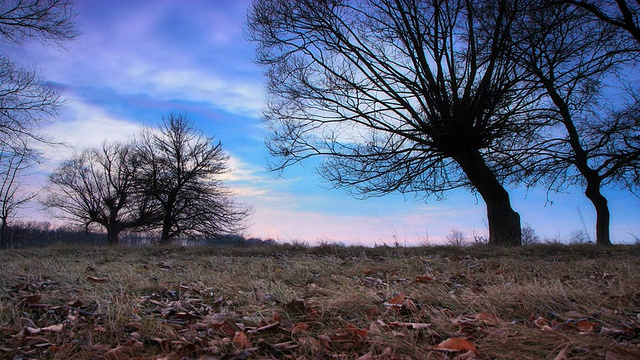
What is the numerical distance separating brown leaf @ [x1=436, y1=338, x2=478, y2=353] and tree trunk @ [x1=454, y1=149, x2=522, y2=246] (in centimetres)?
916

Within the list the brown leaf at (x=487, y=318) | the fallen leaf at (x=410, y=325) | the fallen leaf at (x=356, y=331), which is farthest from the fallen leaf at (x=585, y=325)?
the fallen leaf at (x=356, y=331)

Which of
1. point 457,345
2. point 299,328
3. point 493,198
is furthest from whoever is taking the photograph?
point 493,198

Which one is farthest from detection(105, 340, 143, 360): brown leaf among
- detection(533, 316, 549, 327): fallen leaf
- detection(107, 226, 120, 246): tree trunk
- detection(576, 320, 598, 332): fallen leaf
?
detection(107, 226, 120, 246): tree trunk

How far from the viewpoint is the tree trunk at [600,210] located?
45.5ft

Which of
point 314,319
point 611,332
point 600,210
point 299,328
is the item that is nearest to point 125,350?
point 299,328

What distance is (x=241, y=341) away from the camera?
2756mm

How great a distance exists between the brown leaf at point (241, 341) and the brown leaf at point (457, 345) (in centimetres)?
120

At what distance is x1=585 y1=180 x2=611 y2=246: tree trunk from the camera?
546 inches

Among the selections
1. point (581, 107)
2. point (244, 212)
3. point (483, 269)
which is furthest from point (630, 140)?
point (244, 212)

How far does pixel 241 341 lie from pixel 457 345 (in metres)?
1.36

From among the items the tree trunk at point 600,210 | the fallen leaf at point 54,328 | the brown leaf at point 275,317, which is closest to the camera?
the fallen leaf at point 54,328

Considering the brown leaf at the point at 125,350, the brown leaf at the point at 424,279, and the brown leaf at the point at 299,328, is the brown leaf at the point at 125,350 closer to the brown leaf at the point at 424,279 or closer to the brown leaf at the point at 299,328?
the brown leaf at the point at 299,328

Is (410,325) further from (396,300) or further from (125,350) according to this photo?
(125,350)

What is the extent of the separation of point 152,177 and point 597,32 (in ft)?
78.9
